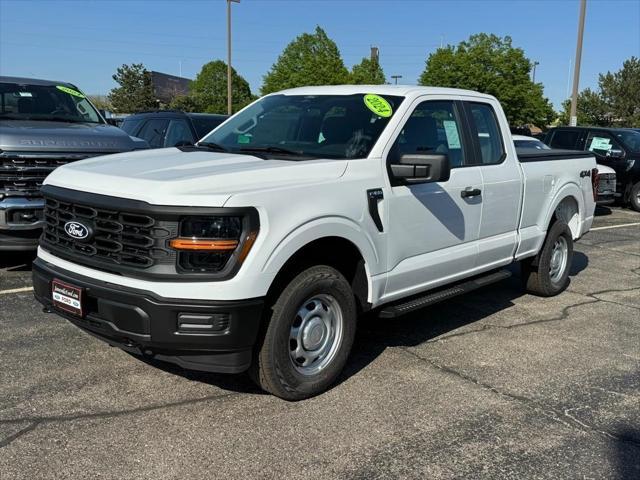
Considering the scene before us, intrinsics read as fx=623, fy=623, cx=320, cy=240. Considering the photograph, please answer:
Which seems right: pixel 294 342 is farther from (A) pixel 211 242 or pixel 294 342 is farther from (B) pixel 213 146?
(B) pixel 213 146

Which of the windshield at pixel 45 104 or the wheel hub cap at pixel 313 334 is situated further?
the windshield at pixel 45 104

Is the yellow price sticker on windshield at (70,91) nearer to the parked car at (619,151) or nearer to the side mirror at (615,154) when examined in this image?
the parked car at (619,151)

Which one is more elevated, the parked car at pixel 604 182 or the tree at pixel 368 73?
the tree at pixel 368 73

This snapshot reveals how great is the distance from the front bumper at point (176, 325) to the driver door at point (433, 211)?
1.31m

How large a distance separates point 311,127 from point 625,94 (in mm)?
45360

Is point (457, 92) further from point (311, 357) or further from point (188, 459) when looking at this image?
point (188, 459)

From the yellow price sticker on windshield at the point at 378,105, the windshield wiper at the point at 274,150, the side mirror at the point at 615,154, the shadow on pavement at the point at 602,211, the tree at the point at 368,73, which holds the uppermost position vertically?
the tree at the point at 368,73

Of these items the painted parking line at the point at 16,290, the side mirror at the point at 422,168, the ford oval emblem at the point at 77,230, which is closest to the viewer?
the ford oval emblem at the point at 77,230

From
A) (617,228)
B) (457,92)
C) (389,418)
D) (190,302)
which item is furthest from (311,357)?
(617,228)

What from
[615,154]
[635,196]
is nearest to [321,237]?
[615,154]

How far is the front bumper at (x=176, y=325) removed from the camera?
324 cm

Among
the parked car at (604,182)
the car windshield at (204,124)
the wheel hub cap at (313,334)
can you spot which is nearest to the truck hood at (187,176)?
the wheel hub cap at (313,334)

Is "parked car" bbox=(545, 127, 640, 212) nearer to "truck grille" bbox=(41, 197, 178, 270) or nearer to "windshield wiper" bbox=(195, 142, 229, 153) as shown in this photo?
"windshield wiper" bbox=(195, 142, 229, 153)

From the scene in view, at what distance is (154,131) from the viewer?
32.4ft
